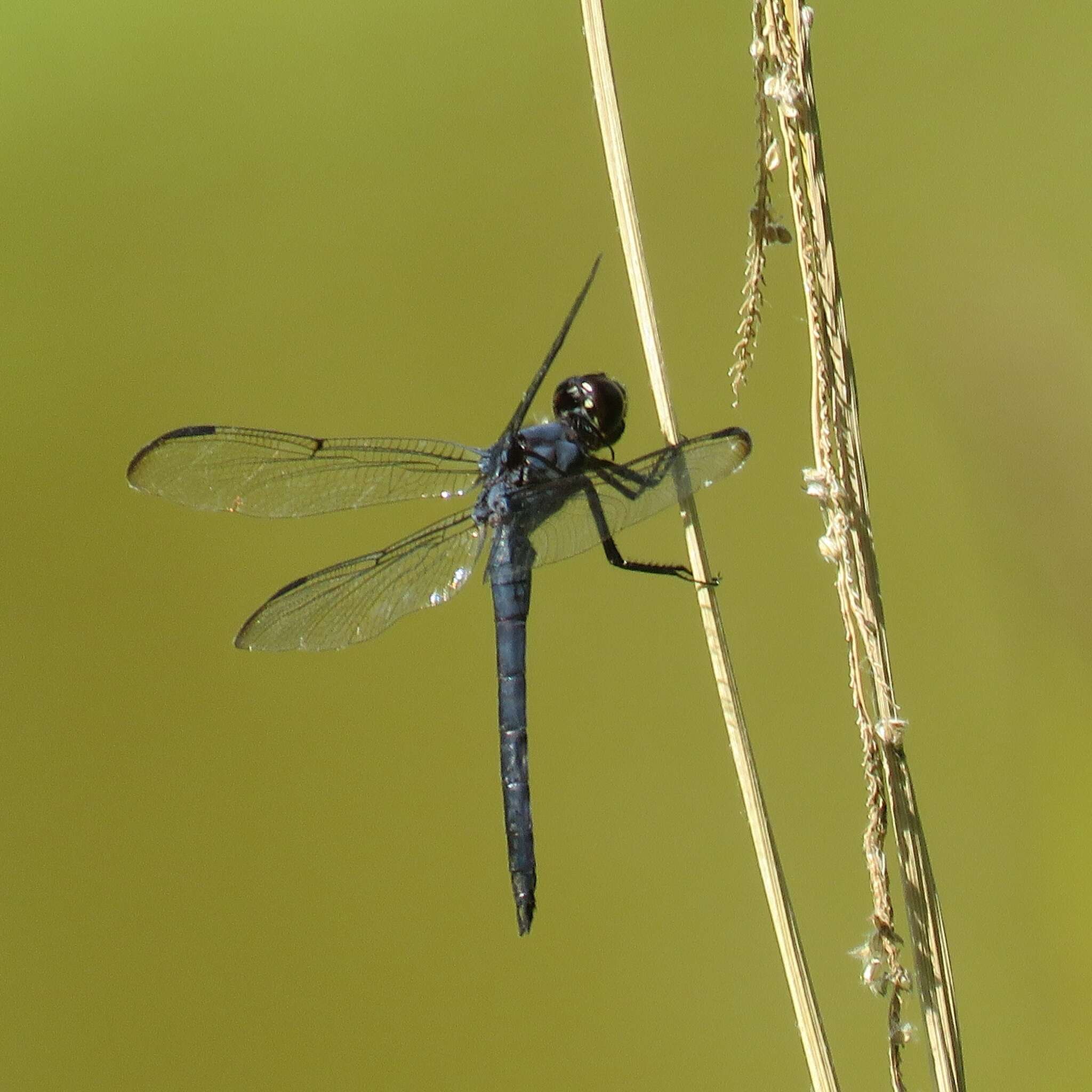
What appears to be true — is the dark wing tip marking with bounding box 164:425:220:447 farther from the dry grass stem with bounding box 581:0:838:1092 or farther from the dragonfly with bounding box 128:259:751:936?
the dry grass stem with bounding box 581:0:838:1092

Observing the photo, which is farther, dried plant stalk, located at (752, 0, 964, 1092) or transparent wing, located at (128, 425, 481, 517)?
→ transparent wing, located at (128, 425, 481, 517)

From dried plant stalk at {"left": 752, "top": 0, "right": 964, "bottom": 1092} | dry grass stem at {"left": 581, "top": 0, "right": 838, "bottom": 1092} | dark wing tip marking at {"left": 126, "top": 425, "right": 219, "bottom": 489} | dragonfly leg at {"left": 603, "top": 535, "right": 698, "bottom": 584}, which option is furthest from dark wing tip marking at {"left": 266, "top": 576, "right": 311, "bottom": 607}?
dried plant stalk at {"left": 752, "top": 0, "right": 964, "bottom": 1092}

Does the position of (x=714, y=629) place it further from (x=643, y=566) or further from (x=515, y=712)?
(x=515, y=712)

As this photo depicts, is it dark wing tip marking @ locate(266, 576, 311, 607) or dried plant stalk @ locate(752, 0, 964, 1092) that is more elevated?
dark wing tip marking @ locate(266, 576, 311, 607)

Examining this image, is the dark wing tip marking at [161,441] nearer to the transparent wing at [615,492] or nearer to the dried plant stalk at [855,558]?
the transparent wing at [615,492]

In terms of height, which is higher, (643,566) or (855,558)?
(643,566)

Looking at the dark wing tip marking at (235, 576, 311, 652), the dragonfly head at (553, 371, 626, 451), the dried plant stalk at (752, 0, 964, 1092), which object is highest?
the dragonfly head at (553, 371, 626, 451)

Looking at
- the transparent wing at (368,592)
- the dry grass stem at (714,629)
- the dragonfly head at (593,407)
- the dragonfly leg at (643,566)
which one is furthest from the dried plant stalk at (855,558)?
the transparent wing at (368,592)

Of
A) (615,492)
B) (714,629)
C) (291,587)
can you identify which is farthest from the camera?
(291,587)

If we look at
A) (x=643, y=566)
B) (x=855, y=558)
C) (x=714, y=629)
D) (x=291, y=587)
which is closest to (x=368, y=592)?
(x=291, y=587)
